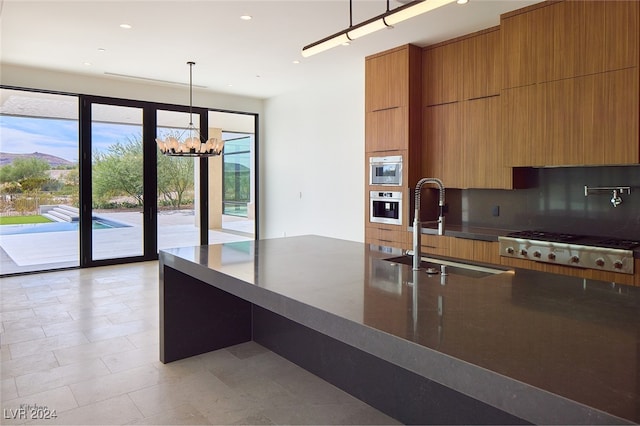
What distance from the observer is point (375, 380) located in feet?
8.11

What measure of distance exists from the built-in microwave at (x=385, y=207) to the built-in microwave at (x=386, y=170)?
13 cm

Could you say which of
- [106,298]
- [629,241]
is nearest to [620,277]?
[629,241]

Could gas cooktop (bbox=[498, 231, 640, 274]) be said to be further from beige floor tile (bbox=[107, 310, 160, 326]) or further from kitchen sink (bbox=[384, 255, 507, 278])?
beige floor tile (bbox=[107, 310, 160, 326])

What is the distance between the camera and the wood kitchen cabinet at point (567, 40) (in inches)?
128

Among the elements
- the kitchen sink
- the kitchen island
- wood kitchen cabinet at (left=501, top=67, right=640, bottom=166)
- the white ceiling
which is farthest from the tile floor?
the white ceiling

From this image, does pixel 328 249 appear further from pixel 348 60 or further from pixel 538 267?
pixel 348 60

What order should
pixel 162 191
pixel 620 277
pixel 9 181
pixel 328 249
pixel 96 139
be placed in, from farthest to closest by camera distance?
pixel 162 191, pixel 96 139, pixel 9 181, pixel 620 277, pixel 328 249

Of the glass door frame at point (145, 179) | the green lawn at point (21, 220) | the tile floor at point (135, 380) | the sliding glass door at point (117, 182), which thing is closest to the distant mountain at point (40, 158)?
the glass door frame at point (145, 179)

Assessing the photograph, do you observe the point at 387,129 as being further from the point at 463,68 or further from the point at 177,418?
the point at 177,418


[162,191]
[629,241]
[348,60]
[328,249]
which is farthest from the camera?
[162,191]

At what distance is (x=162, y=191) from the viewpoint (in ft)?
23.7

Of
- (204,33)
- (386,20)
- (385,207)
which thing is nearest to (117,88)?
(204,33)

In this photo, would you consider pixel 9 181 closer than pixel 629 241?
No

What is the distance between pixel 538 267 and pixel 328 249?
1982 mm
